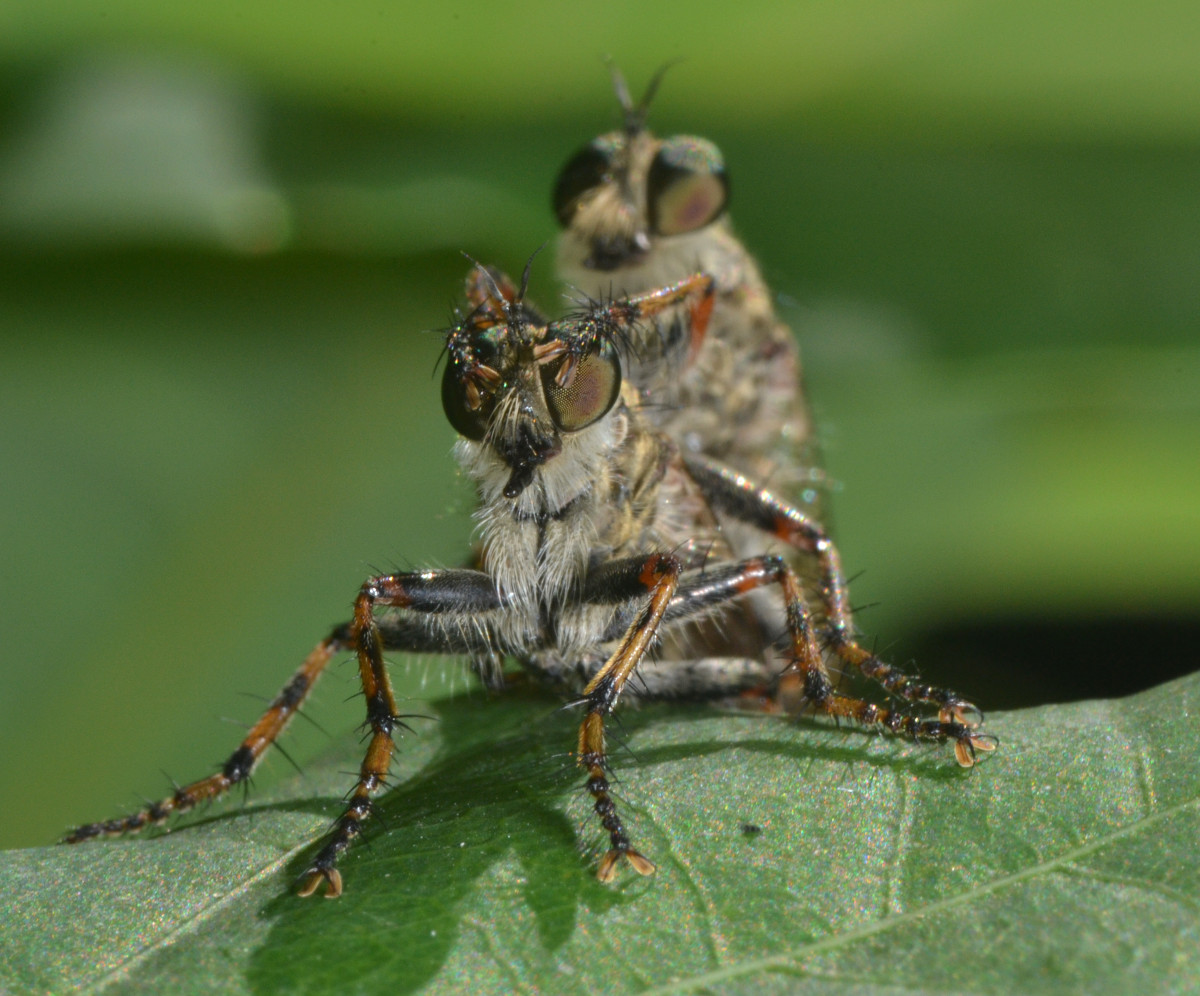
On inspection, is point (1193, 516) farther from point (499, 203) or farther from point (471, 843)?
point (471, 843)

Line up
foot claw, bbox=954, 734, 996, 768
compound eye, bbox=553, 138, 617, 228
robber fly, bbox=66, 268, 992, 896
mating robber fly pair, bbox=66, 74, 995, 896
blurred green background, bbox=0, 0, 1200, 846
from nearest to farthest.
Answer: foot claw, bbox=954, 734, 996, 768 → mating robber fly pair, bbox=66, 74, 995, 896 → robber fly, bbox=66, 268, 992, 896 → compound eye, bbox=553, 138, 617, 228 → blurred green background, bbox=0, 0, 1200, 846

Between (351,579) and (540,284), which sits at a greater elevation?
(540,284)

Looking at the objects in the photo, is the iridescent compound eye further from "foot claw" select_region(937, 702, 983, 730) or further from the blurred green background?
the blurred green background

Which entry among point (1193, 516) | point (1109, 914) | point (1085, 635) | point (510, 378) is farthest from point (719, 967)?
point (1193, 516)

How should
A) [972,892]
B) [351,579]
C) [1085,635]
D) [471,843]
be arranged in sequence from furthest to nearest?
[351,579], [1085,635], [471,843], [972,892]

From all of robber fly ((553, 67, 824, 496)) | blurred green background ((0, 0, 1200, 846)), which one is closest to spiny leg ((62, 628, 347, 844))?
blurred green background ((0, 0, 1200, 846))

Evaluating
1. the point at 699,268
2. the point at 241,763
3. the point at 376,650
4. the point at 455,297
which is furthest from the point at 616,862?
the point at 455,297

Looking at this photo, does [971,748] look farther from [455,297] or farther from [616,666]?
[455,297]
